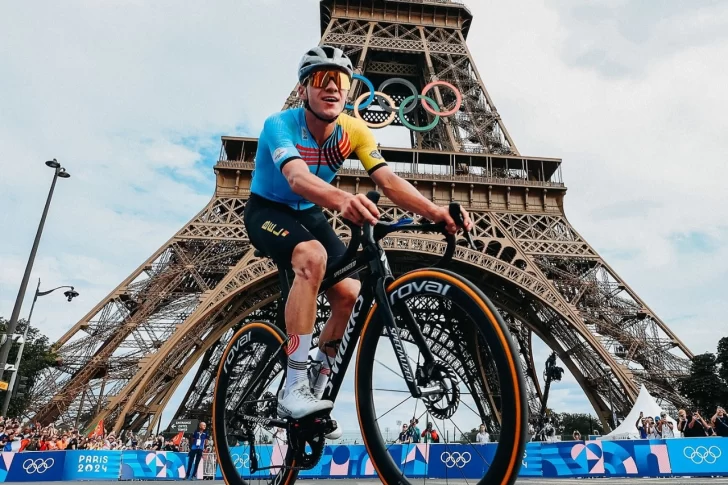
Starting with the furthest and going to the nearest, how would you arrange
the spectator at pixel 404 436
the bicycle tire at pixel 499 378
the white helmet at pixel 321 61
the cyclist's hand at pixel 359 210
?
the white helmet at pixel 321 61, the spectator at pixel 404 436, the cyclist's hand at pixel 359 210, the bicycle tire at pixel 499 378

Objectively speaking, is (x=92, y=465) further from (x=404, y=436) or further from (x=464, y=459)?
(x=464, y=459)

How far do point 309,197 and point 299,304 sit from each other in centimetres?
55

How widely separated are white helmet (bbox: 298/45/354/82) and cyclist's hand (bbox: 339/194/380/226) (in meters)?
0.84

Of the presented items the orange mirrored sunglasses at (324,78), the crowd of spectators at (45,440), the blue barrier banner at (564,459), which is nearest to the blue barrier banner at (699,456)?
the blue barrier banner at (564,459)

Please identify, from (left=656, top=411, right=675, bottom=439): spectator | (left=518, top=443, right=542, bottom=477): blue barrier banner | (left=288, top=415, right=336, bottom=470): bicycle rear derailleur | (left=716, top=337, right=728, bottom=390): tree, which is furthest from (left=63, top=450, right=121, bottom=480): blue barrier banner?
(left=716, top=337, right=728, bottom=390): tree

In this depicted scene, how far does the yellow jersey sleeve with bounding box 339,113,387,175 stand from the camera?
292cm

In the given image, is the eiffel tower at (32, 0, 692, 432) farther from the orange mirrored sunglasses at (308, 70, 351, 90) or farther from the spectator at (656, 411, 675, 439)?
the orange mirrored sunglasses at (308, 70, 351, 90)

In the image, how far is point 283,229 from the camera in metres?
2.82

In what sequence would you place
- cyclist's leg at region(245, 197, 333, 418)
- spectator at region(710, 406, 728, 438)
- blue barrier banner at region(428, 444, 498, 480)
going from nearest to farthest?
blue barrier banner at region(428, 444, 498, 480), cyclist's leg at region(245, 197, 333, 418), spectator at region(710, 406, 728, 438)

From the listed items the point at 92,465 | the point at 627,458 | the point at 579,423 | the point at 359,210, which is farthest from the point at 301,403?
the point at 579,423

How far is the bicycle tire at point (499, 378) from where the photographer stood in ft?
6.33

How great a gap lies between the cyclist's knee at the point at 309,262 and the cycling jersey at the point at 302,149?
14.5 inches

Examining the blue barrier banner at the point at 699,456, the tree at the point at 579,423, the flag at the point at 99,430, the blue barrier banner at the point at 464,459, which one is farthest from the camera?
the tree at the point at 579,423

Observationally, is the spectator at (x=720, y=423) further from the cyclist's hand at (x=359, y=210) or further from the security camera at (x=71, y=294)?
the security camera at (x=71, y=294)
